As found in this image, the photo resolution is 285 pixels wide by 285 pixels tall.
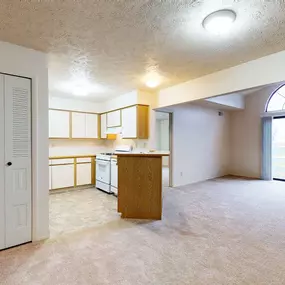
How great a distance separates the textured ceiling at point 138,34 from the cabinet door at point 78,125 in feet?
6.60

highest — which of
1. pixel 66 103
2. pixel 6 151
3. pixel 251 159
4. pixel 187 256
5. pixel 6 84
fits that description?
pixel 66 103

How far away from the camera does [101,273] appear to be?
1.80m

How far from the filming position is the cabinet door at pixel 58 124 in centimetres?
475

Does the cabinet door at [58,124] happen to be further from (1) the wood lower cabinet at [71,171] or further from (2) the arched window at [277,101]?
(2) the arched window at [277,101]

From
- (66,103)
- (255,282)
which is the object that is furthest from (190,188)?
(66,103)

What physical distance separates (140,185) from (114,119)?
2.44 meters

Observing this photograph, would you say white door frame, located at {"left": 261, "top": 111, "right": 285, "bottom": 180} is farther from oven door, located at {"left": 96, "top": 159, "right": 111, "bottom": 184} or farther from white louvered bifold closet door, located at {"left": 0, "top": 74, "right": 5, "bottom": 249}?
white louvered bifold closet door, located at {"left": 0, "top": 74, "right": 5, "bottom": 249}

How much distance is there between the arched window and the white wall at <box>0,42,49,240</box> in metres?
6.31

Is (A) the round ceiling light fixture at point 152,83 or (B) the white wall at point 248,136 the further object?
(B) the white wall at point 248,136

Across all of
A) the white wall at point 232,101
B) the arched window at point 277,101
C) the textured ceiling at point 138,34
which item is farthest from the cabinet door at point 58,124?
the arched window at point 277,101

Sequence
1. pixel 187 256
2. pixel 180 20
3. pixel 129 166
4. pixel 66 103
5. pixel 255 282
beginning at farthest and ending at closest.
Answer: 1. pixel 66 103
2. pixel 129 166
3. pixel 187 256
4. pixel 180 20
5. pixel 255 282

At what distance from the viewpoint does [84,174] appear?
5.04 metres

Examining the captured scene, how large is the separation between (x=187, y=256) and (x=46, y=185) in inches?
73.0

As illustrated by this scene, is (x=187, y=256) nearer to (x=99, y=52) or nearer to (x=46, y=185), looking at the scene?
(x=46, y=185)
